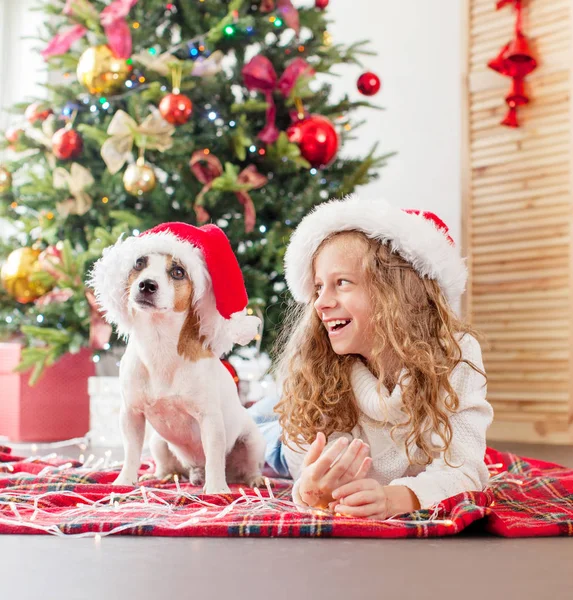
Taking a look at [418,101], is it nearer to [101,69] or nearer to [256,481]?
[101,69]

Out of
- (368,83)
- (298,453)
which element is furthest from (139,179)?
(298,453)

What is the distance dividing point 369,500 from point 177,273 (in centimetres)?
54

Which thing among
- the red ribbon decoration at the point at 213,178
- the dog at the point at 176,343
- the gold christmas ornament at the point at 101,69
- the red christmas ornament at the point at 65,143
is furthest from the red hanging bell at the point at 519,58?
the dog at the point at 176,343

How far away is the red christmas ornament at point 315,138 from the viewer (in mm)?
2500

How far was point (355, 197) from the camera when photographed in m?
1.37

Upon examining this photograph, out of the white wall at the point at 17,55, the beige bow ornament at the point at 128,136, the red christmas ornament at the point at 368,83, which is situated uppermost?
the white wall at the point at 17,55

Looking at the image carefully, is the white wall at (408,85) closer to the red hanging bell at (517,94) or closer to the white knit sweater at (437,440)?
the red hanging bell at (517,94)

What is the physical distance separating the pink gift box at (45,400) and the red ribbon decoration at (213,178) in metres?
0.88

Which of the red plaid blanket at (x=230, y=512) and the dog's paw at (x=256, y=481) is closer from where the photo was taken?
the red plaid blanket at (x=230, y=512)

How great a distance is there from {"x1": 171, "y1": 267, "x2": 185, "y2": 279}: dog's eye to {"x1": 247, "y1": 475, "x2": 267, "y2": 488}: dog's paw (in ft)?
1.41

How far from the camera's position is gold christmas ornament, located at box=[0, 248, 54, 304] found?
2639 mm

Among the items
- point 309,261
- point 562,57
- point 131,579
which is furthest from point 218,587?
point 562,57

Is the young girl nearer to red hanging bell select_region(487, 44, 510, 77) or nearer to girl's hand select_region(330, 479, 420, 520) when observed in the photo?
girl's hand select_region(330, 479, 420, 520)

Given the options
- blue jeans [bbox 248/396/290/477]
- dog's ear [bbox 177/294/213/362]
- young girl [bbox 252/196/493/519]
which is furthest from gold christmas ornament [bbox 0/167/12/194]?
young girl [bbox 252/196/493/519]
